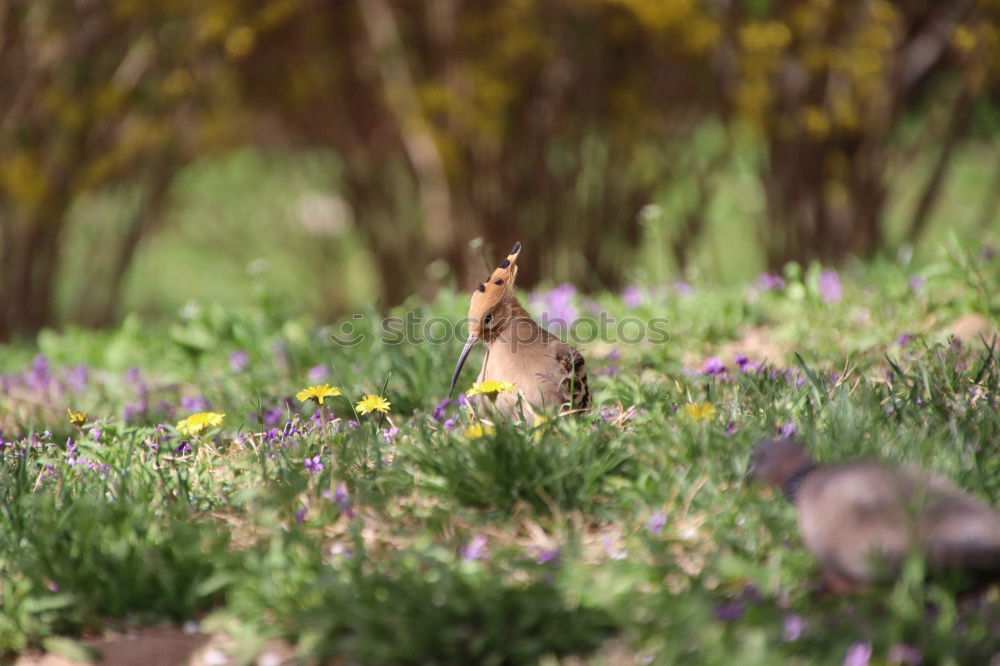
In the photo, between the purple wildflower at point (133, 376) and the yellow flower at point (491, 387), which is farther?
the purple wildflower at point (133, 376)

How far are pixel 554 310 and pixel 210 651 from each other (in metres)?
3.24

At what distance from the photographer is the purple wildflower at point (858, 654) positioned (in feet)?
6.78

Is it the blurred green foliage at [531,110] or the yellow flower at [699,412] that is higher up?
the blurred green foliage at [531,110]

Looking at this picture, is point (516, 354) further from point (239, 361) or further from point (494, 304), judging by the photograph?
point (239, 361)

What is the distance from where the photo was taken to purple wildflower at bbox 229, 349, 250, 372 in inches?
191

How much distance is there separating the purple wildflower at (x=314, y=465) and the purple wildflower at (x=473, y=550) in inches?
23.0

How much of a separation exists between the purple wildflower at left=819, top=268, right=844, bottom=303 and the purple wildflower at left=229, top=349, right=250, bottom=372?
2540 millimetres

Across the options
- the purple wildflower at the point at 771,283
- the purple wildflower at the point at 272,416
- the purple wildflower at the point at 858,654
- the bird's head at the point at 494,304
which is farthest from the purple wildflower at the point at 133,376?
the purple wildflower at the point at 858,654

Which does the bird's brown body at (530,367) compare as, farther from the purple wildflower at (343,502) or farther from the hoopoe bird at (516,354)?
the purple wildflower at (343,502)

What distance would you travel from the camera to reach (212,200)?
15008mm

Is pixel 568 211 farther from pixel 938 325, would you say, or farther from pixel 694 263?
pixel 938 325

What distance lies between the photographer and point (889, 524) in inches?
86.8

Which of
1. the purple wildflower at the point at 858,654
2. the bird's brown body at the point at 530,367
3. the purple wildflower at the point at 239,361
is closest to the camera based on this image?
the purple wildflower at the point at 858,654

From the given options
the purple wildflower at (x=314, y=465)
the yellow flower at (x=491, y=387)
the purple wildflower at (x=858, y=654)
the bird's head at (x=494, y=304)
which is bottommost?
the purple wildflower at (x=858, y=654)
